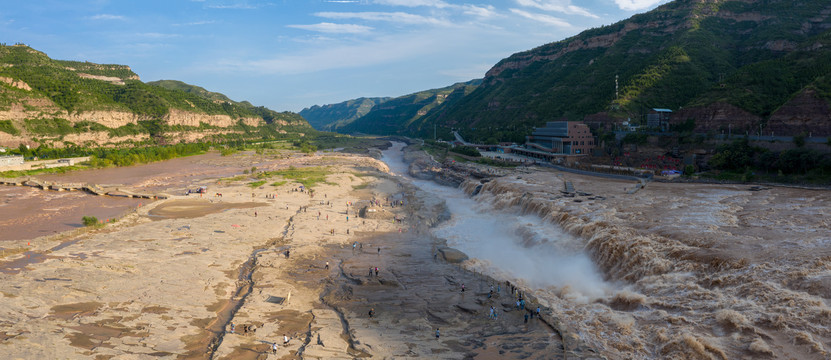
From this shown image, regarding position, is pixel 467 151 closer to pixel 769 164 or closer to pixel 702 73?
pixel 702 73

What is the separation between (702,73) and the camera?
120 meters

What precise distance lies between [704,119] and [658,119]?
12.1 meters

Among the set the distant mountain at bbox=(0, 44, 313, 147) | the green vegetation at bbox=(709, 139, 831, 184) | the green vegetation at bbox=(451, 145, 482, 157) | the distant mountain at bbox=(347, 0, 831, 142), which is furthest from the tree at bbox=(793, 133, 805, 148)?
the distant mountain at bbox=(0, 44, 313, 147)

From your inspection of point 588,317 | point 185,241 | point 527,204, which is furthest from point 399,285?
point 527,204

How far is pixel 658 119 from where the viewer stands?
95.7 metres

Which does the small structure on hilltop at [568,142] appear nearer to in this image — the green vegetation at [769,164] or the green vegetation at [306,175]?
the green vegetation at [769,164]

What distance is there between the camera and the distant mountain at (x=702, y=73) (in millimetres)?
79062

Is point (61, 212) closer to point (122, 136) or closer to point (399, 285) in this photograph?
point (399, 285)

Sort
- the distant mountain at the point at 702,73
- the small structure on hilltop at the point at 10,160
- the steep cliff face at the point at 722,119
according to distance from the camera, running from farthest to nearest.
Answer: the small structure on hilltop at the point at 10,160
the distant mountain at the point at 702,73
the steep cliff face at the point at 722,119

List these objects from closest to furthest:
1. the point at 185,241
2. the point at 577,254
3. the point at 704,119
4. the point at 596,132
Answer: the point at 577,254 → the point at 185,241 → the point at 704,119 → the point at 596,132

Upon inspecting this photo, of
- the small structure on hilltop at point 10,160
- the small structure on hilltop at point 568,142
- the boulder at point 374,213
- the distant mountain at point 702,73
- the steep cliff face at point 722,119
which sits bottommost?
the boulder at point 374,213

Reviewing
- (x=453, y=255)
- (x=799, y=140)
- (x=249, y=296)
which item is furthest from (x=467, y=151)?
(x=249, y=296)

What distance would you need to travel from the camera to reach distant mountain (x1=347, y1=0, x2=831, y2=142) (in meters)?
79.1

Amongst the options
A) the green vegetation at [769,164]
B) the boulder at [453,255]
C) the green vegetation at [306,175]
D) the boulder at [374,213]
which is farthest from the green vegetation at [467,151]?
the boulder at [453,255]
